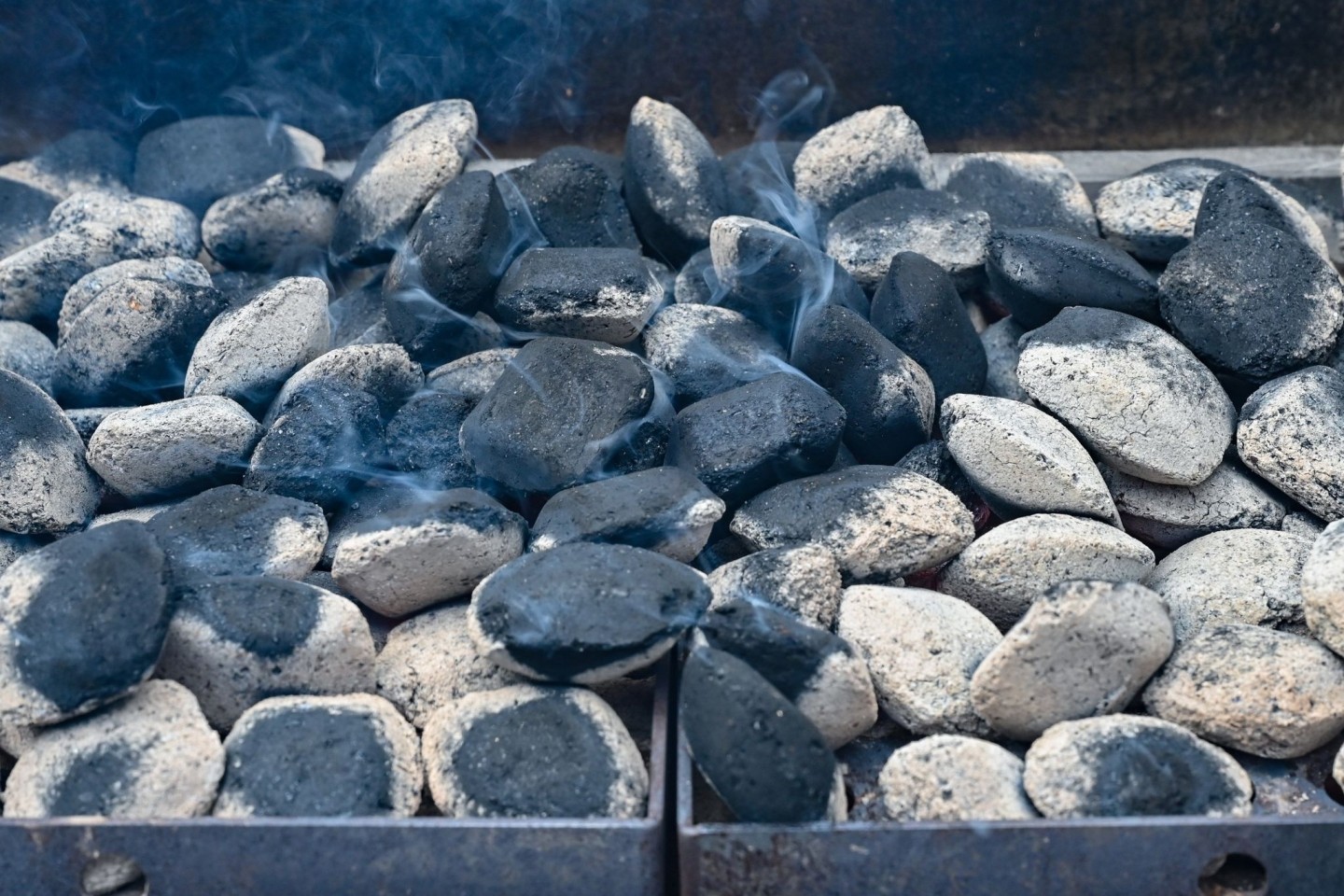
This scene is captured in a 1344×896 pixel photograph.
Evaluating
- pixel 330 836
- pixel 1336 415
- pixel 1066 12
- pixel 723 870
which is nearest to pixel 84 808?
pixel 330 836

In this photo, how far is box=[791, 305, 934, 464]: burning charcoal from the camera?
1.88 meters

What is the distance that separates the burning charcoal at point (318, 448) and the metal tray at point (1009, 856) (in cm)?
82

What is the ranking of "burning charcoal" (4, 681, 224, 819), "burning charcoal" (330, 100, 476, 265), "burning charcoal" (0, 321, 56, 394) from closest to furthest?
"burning charcoal" (4, 681, 224, 819) → "burning charcoal" (0, 321, 56, 394) → "burning charcoal" (330, 100, 476, 265)

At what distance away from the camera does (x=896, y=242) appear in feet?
7.29

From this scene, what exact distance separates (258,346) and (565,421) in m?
0.57

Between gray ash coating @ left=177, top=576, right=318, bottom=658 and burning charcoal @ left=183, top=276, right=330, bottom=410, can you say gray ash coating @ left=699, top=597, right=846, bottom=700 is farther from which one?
burning charcoal @ left=183, top=276, right=330, bottom=410

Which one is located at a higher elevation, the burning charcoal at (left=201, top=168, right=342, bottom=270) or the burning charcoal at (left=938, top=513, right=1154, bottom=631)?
the burning charcoal at (left=201, top=168, right=342, bottom=270)

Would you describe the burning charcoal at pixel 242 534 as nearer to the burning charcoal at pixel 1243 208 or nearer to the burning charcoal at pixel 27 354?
the burning charcoal at pixel 27 354

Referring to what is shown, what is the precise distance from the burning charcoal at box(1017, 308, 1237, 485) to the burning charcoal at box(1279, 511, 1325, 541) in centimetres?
14

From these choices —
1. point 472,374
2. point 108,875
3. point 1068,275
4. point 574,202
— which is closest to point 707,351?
point 472,374

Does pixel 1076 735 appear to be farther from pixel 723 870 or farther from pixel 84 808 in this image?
pixel 84 808

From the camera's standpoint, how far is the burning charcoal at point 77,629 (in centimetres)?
137

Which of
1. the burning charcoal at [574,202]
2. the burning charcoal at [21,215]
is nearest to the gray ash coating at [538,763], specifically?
the burning charcoal at [574,202]

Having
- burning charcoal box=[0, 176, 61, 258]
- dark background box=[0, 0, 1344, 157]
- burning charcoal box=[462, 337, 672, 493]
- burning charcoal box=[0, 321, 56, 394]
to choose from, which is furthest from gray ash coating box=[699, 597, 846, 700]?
burning charcoal box=[0, 176, 61, 258]
